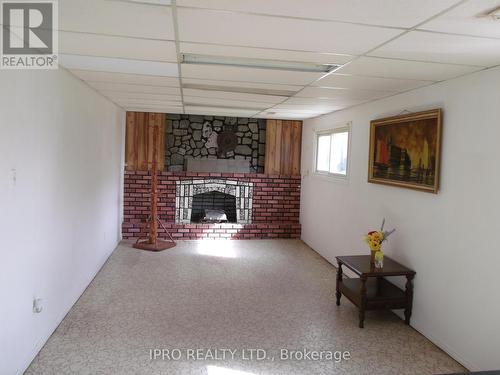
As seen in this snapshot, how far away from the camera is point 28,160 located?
2.35 metres

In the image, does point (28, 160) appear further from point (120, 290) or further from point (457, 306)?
point (457, 306)

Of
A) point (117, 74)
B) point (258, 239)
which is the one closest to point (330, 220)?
A: point (258, 239)

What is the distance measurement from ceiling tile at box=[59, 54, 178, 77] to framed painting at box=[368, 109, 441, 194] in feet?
6.83

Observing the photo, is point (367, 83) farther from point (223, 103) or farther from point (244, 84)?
point (223, 103)

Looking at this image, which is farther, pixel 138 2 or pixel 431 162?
pixel 431 162

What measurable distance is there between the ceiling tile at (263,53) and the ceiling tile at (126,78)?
3.03 feet

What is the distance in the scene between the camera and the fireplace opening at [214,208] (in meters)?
6.47

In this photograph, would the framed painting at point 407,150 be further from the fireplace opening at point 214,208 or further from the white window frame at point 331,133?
the fireplace opening at point 214,208

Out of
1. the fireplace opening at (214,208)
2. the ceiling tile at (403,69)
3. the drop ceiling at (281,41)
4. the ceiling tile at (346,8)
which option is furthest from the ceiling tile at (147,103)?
the ceiling tile at (346,8)

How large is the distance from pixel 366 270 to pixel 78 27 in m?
2.83

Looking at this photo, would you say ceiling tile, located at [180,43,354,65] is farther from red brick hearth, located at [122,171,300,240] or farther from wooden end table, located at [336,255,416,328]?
red brick hearth, located at [122,171,300,240]

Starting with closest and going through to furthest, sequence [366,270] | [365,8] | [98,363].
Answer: [365,8]
[98,363]
[366,270]

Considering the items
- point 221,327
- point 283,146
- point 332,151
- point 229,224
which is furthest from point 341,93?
point 229,224

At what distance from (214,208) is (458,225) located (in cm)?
448
